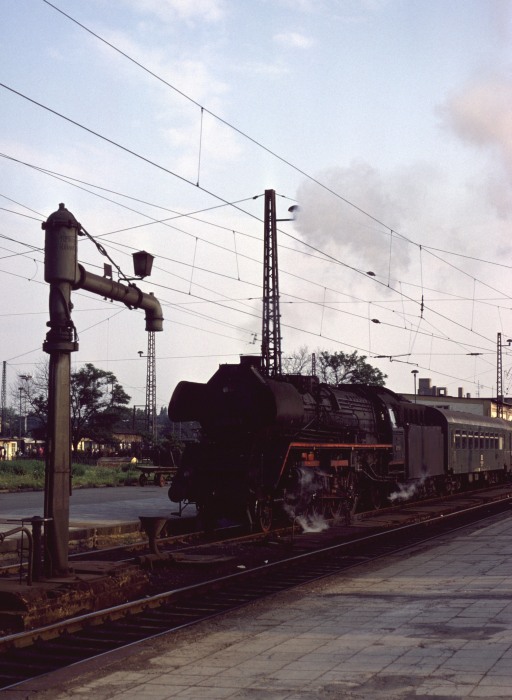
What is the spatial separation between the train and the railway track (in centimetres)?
129

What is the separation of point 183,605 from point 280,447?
7.40m

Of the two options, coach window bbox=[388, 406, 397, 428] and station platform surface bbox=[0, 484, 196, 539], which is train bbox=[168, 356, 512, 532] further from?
station platform surface bbox=[0, 484, 196, 539]

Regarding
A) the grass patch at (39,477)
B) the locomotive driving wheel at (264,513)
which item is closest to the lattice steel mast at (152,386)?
the grass patch at (39,477)

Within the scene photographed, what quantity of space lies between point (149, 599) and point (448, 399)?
2185 inches

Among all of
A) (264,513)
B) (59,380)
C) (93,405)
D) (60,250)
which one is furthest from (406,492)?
(93,405)

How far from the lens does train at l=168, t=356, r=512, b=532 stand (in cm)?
1794

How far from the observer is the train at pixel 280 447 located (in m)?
17.9

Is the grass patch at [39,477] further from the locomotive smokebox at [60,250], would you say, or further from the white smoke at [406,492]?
the locomotive smokebox at [60,250]

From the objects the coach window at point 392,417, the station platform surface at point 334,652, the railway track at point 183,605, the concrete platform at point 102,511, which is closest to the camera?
the station platform surface at point 334,652

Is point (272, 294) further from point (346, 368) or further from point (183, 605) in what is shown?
point (346, 368)

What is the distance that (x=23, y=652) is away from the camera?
834 centimetres

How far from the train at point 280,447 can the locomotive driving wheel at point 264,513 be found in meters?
0.03

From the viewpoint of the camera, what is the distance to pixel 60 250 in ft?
34.4

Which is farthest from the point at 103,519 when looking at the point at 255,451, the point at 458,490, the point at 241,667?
the point at 458,490
